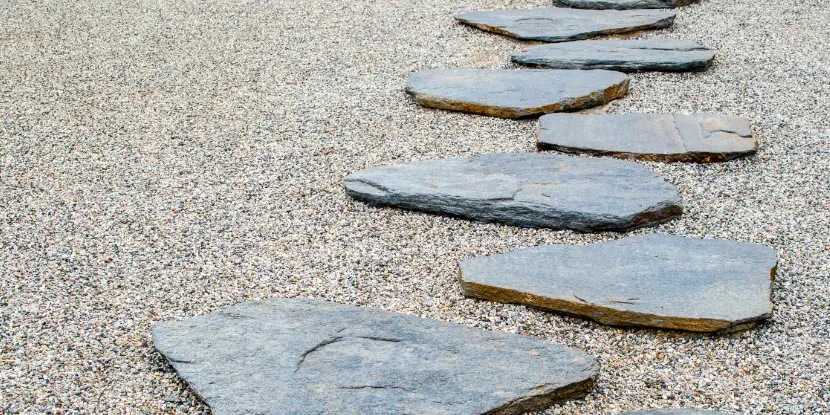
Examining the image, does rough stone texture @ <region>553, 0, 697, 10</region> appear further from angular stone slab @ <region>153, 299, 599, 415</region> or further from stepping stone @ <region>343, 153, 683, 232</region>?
angular stone slab @ <region>153, 299, 599, 415</region>

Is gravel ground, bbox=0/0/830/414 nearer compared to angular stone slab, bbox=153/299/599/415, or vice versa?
angular stone slab, bbox=153/299/599/415

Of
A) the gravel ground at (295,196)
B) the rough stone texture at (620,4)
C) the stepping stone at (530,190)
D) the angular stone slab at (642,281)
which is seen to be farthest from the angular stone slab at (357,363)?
the rough stone texture at (620,4)

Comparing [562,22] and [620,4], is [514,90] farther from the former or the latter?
[620,4]

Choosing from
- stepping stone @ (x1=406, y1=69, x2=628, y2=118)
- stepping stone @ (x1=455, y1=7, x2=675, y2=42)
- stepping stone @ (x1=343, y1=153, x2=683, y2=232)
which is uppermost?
stepping stone @ (x1=455, y1=7, x2=675, y2=42)

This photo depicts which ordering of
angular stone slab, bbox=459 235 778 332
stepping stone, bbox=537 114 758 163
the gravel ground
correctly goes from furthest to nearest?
stepping stone, bbox=537 114 758 163, angular stone slab, bbox=459 235 778 332, the gravel ground

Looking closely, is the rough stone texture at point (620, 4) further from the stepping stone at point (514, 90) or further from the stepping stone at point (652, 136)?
the stepping stone at point (652, 136)

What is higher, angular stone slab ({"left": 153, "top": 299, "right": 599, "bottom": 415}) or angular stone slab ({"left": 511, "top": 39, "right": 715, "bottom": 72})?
angular stone slab ({"left": 511, "top": 39, "right": 715, "bottom": 72})

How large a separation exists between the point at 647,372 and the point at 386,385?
0.75m

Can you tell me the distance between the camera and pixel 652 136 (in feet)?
11.9

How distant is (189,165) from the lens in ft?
11.5

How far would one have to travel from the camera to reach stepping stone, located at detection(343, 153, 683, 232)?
2943 mm

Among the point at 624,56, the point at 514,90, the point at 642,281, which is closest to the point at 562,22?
the point at 624,56

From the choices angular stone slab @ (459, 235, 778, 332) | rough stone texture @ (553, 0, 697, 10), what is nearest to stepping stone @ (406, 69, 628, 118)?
angular stone slab @ (459, 235, 778, 332)

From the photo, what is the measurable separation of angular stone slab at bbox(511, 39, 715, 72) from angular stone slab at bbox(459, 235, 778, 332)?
6.80 ft
